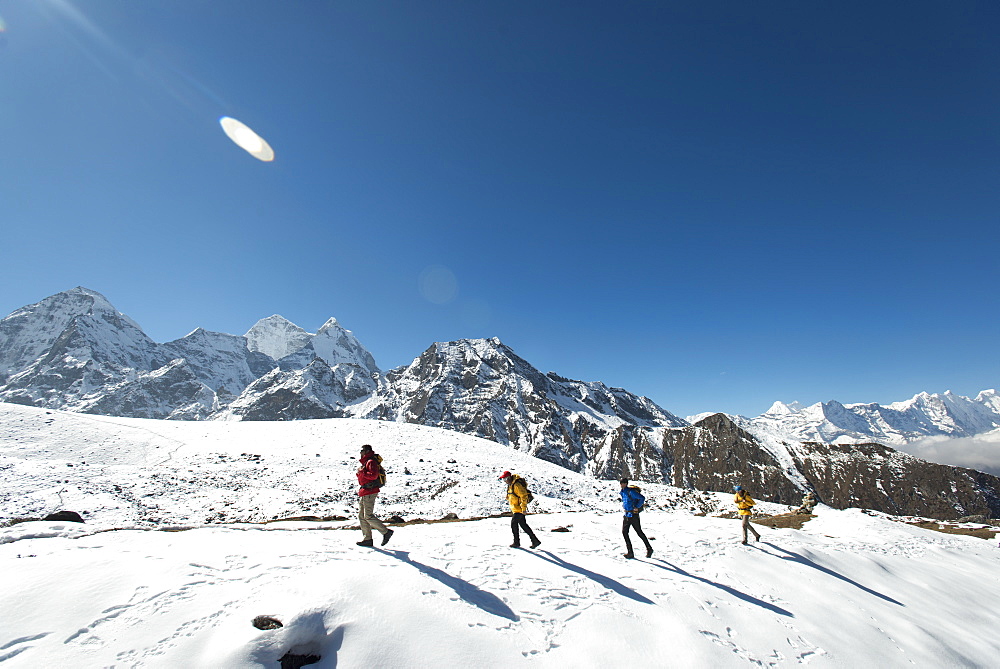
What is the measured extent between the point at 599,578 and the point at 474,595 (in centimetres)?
381

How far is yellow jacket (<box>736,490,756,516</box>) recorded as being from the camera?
15694 millimetres

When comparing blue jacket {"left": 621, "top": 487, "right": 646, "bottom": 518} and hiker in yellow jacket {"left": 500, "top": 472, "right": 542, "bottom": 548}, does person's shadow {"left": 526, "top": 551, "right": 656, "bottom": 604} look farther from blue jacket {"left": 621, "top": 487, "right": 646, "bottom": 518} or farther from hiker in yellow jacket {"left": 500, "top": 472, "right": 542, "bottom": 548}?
blue jacket {"left": 621, "top": 487, "right": 646, "bottom": 518}

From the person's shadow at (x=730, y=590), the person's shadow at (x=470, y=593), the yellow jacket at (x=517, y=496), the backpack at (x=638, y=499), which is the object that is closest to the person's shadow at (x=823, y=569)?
the person's shadow at (x=730, y=590)

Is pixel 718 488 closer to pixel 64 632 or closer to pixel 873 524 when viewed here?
pixel 873 524

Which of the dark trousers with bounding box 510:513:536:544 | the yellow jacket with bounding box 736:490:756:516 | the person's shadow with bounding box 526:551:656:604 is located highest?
the yellow jacket with bounding box 736:490:756:516

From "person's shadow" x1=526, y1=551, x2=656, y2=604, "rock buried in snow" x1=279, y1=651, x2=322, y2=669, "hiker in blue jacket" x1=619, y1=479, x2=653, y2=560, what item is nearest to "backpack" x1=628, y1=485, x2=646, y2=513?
"hiker in blue jacket" x1=619, y1=479, x2=653, y2=560

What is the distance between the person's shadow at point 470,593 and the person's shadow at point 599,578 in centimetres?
311

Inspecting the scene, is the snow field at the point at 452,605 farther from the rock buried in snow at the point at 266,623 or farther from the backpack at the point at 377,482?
the backpack at the point at 377,482

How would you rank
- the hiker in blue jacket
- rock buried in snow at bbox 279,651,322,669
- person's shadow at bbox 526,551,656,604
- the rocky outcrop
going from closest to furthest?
1. rock buried in snow at bbox 279,651,322,669
2. person's shadow at bbox 526,551,656,604
3. the hiker in blue jacket
4. the rocky outcrop

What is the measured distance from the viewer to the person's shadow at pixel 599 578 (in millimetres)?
8984

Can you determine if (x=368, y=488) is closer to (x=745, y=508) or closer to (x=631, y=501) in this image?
(x=631, y=501)

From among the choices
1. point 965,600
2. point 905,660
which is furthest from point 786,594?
point 965,600

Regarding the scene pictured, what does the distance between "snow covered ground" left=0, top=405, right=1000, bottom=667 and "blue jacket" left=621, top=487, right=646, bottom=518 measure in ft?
4.88

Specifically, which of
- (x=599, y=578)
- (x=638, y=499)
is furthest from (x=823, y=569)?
(x=599, y=578)
